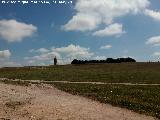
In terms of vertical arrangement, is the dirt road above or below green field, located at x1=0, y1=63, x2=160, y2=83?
below

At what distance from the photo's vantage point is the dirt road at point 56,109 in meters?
21.0

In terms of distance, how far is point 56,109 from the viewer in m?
22.6

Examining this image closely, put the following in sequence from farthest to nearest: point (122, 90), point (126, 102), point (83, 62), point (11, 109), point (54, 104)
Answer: point (83, 62) < point (122, 90) < point (126, 102) < point (54, 104) < point (11, 109)

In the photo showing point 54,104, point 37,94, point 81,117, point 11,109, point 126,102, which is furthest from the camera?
point 37,94

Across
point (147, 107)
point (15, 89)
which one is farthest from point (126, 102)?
point (15, 89)

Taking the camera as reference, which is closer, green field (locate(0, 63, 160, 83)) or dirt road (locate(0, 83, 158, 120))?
dirt road (locate(0, 83, 158, 120))

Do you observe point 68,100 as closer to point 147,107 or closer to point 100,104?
point 100,104

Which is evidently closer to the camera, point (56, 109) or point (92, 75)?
point (56, 109)

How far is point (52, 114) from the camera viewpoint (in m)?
21.3

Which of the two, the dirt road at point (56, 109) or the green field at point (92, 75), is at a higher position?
the green field at point (92, 75)

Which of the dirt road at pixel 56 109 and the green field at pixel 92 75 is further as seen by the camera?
the green field at pixel 92 75

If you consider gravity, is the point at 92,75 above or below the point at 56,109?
above

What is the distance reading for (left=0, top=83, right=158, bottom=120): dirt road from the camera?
2097 centimetres

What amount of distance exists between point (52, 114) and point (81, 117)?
1602mm
